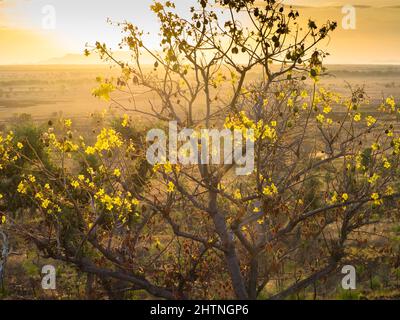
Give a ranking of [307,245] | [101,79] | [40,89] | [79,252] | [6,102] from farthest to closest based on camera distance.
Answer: [40,89]
[6,102]
[307,245]
[79,252]
[101,79]

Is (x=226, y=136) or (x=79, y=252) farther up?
(x=226, y=136)

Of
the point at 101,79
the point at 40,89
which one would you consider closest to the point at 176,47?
the point at 101,79

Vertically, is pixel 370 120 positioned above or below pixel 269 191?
above

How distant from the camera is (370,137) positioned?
5059 cm

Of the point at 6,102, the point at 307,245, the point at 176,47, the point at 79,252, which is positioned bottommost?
the point at 307,245

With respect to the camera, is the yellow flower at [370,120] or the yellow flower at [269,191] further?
the yellow flower at [370,120]

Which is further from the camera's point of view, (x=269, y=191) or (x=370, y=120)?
(x=370, y=120)

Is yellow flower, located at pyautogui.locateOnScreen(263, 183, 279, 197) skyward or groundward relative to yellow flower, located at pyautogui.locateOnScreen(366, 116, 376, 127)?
groundward

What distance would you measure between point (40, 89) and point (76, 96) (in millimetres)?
20385

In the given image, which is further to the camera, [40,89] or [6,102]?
[40,89]

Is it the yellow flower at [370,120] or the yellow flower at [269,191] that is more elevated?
the yellow flower at [370,120]

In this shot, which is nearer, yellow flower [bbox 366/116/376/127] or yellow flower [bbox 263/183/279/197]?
yellow flower [bbox 263/183/279/197]

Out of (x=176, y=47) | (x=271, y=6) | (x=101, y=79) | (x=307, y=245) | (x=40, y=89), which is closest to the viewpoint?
(x=271, y=6)
